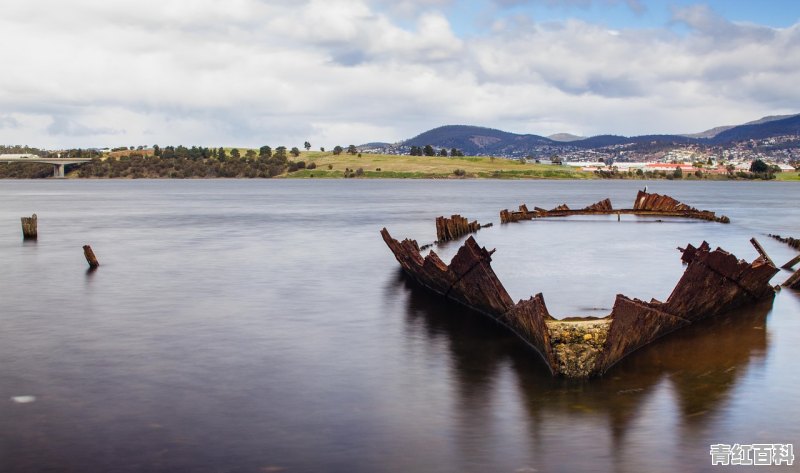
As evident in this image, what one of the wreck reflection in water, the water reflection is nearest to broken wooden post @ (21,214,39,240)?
the water reflection

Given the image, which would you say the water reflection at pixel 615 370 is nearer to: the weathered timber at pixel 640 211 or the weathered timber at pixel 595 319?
the weathered timber at pixel 595 319

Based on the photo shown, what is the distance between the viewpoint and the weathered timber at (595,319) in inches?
631

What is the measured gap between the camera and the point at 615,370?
56.5 feet

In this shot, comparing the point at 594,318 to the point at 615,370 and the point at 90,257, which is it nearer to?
the point at 615,370

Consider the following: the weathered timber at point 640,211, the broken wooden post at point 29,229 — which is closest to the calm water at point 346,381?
the broken wooden post at point 29,229

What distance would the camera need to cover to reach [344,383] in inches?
698

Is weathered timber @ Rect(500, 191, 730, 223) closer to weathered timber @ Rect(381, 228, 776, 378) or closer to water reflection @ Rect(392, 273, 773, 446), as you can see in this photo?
weathered timber @ Rect(381, 228, 776, 378)

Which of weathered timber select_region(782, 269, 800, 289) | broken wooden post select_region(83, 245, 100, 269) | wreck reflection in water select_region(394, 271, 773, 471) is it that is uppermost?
broken wooden post select_region(83, 245, 100, 269)

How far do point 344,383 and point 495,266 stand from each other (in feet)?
76.2

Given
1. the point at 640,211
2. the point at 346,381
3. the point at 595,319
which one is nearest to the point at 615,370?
the point at 595,319

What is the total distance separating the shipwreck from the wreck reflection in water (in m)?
0.34

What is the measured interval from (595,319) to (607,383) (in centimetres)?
136

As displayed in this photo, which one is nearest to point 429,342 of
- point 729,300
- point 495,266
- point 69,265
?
point 729,300

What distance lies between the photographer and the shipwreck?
16031 millimetres
